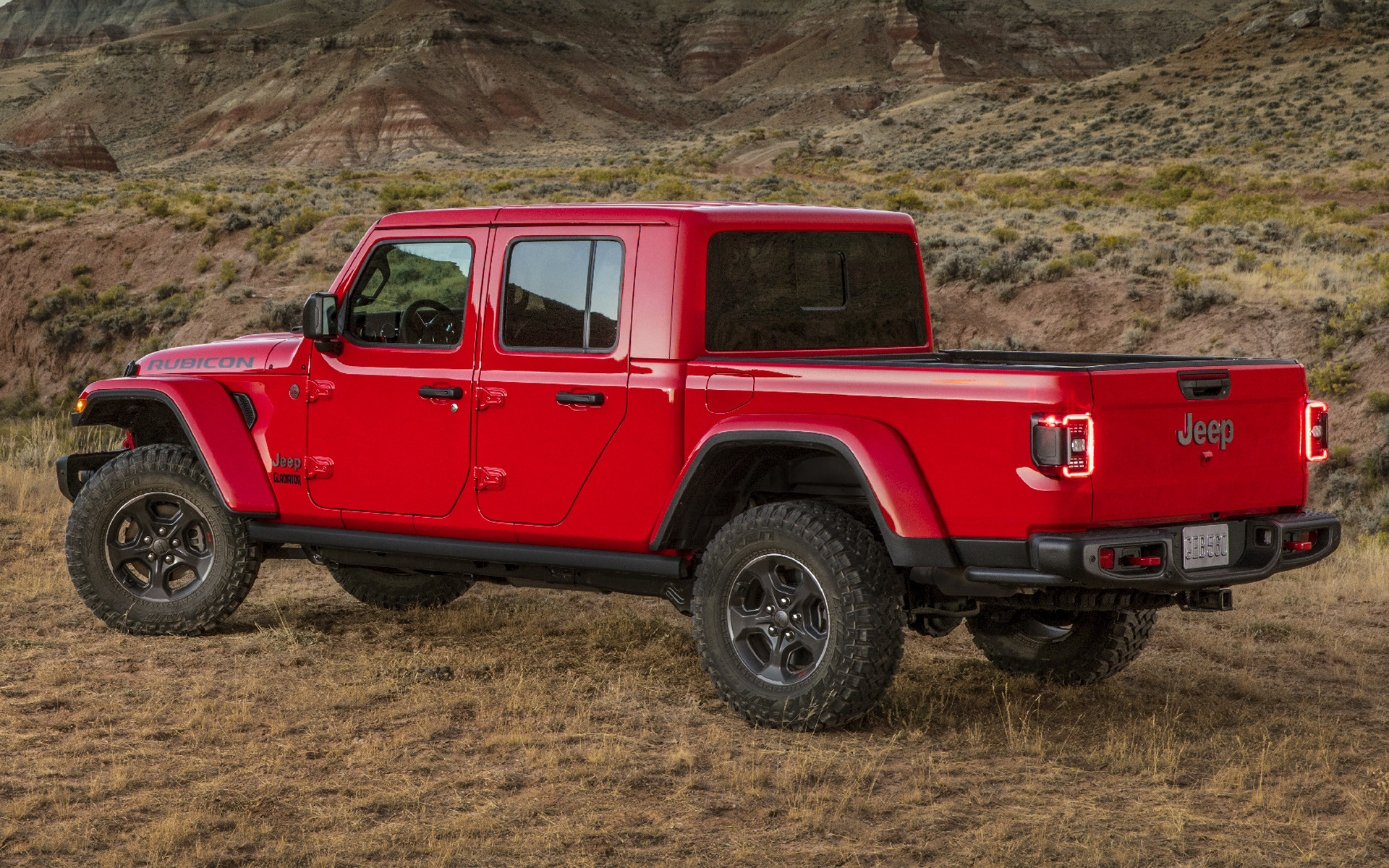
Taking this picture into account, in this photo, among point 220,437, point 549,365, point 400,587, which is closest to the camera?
point 549,365

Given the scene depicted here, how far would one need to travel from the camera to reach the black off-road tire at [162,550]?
7215mm

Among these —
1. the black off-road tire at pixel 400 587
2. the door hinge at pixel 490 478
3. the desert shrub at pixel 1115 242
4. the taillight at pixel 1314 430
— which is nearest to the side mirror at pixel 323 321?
the door hinge at pixel 490 478

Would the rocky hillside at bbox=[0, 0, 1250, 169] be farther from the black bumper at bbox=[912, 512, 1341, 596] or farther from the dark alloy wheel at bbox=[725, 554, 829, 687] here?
the dark alloy wheel at bbox=[725, 554, 829, 687]

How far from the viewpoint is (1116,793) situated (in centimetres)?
490

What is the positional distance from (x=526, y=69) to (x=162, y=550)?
113 metres

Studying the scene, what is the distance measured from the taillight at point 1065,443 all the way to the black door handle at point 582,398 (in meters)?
1.90

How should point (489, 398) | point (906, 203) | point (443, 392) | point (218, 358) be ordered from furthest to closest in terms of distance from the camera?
1. point (906, 203)
2. point (218, 358)
3. point (443, 392)
4. point (489, 398)

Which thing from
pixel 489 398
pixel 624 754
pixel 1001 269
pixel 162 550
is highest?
pixel 1001 269

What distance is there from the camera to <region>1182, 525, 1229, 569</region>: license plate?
5102 millimetres

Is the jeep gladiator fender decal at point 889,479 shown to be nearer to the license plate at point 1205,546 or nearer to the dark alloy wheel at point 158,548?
the license plate at point 1205,546

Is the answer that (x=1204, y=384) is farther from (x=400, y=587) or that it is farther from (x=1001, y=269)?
(x=1001, y=269)

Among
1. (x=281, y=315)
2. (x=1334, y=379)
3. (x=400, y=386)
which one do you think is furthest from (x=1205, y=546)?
(x=281, y=315)

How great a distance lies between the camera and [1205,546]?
5.17 metres

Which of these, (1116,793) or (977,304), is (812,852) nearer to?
(1116,793)
